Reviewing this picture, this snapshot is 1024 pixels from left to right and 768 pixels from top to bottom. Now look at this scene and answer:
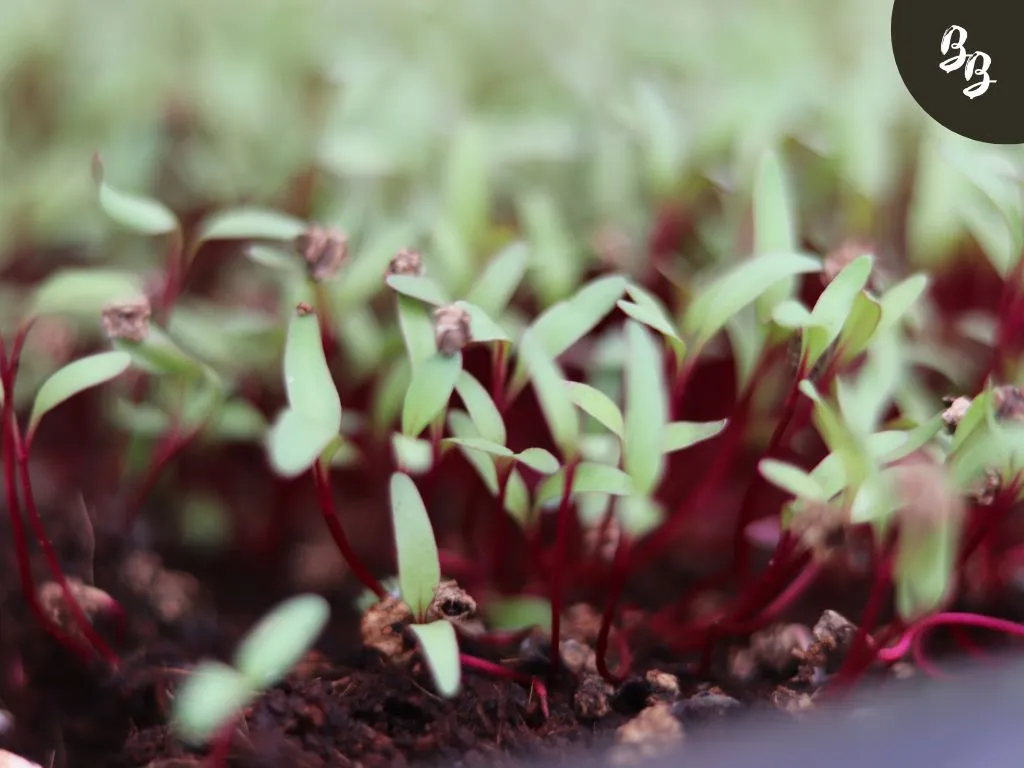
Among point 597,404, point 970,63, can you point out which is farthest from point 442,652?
point 970,63

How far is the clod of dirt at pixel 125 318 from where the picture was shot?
575mm

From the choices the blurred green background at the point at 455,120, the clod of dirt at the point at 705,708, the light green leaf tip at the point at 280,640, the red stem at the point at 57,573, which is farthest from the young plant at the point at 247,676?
the blurred green background at the point at 455,120

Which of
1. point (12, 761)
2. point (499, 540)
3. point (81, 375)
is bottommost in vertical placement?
point (12, 761)

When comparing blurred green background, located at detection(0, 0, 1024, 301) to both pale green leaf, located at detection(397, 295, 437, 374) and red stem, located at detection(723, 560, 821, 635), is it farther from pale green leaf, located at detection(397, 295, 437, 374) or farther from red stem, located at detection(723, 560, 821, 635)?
red stem, located at detection(723, 560, 821, 635)

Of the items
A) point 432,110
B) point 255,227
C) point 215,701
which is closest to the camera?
point 215,701

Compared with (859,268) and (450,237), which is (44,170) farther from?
(859,268)

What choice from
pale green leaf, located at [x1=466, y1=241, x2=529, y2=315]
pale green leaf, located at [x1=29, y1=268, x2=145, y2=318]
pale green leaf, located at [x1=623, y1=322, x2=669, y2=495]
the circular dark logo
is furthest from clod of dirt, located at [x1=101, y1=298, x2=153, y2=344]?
the circular dark logo

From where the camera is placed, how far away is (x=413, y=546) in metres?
0.48

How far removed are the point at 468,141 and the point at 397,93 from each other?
Result: 0.22 m

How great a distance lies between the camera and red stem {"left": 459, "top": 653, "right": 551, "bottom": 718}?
0.52m

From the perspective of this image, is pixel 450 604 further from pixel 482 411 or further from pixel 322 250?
pixel 322 250

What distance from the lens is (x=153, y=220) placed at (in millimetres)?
618

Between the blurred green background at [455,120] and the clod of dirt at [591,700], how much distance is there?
0.29m

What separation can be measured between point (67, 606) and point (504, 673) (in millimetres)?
312
